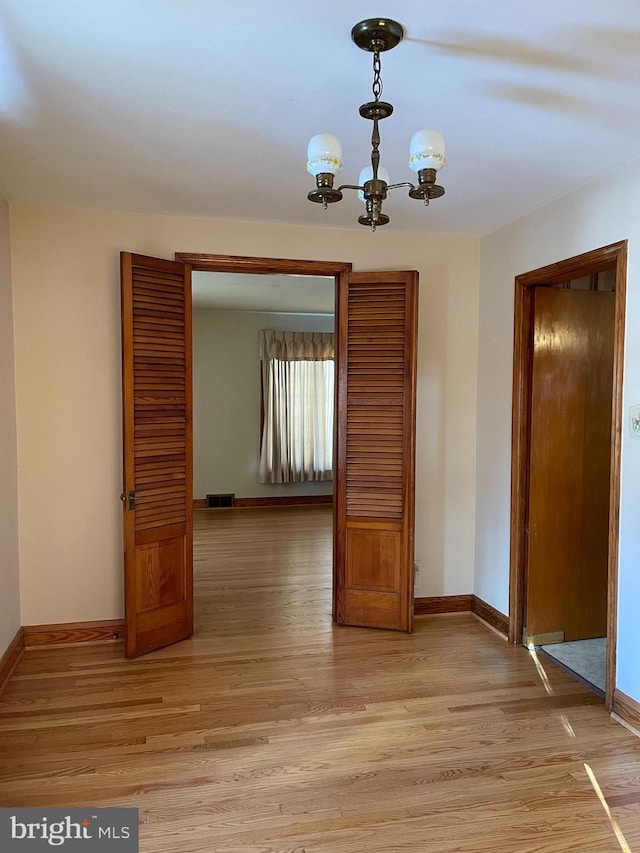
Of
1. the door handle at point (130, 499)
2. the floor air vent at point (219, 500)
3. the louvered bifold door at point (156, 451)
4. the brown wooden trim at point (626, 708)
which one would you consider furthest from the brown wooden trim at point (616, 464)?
the floor air vent at point (219, 500)

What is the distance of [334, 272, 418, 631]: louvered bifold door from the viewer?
3.56 metres

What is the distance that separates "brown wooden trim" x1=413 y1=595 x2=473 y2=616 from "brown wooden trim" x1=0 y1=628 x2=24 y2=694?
7.81ft

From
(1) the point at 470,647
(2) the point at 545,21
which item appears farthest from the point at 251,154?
(1) the point at 470,647

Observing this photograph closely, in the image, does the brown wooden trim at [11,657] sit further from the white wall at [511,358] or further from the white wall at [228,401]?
the white wall at [228,401]

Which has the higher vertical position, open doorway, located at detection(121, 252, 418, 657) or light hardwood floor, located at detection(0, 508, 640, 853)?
open doorway, located at detection(121, 252, 418, 657)

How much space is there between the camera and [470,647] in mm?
3400

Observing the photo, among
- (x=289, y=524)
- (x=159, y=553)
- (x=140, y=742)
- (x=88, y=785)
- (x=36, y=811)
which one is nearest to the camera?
(x=36, y=811)

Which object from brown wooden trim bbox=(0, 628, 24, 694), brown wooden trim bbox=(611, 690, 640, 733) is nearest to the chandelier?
brown wooden trim bbox=(611, 690, 640, 733)

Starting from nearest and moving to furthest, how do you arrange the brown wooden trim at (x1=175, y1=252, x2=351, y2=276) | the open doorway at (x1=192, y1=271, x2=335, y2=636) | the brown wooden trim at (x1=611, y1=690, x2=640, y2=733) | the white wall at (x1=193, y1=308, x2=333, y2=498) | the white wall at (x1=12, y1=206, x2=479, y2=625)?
the brown wooden trim at (x1=611, y1=690, x2=640, y2=733)
the white wall at (x1=12, y1=206, x2=479, y2=625)
the brown wooden trim at (x1=175, y1=252, x2=351, y2=276)
the open doorway at (x1=192, y1=271, x2=335, y2=636)
the white wall at (x1=193, y1=308, x2=333, y2=498)

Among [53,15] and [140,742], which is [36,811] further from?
[53,15]

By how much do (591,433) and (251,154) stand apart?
8.10 feet

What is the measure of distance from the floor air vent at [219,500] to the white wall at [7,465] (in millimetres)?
4171

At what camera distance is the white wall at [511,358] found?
256cm

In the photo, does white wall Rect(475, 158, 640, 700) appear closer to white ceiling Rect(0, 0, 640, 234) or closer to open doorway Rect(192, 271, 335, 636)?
white ceiling Rect(0, 0, 640, 234)
